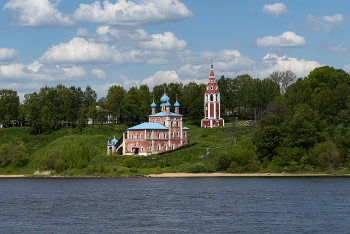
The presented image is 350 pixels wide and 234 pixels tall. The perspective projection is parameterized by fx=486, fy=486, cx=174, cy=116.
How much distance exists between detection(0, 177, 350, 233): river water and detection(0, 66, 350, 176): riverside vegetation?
693 centimetres

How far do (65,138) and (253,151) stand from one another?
49807 mm

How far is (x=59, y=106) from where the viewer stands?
13038cm

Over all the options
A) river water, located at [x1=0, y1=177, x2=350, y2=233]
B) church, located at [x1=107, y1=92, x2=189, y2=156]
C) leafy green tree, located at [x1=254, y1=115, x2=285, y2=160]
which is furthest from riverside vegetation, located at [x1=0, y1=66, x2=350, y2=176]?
river water, located at [x1=0, y1=177, x2=350, y2=233]

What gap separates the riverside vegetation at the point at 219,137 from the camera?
278 ft

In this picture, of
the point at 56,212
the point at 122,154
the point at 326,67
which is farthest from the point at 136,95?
the point at 56,212

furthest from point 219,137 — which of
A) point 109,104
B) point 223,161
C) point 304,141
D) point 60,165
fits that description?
point 60,165

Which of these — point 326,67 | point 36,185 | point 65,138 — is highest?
point 326,67

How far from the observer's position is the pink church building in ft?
421

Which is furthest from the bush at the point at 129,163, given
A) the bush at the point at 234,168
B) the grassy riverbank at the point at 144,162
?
the bush at the point at 234,168

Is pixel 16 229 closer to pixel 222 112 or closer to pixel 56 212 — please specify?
pixel 56 212

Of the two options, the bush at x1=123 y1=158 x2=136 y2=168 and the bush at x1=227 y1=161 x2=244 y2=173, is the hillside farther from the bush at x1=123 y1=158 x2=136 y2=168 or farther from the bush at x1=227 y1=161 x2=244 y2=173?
the bush at x1=227 y1=161 x2=244 y2=173

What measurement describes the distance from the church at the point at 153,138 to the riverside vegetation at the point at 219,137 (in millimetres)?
3478

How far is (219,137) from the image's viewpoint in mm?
113375

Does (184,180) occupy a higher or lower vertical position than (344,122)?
lower
